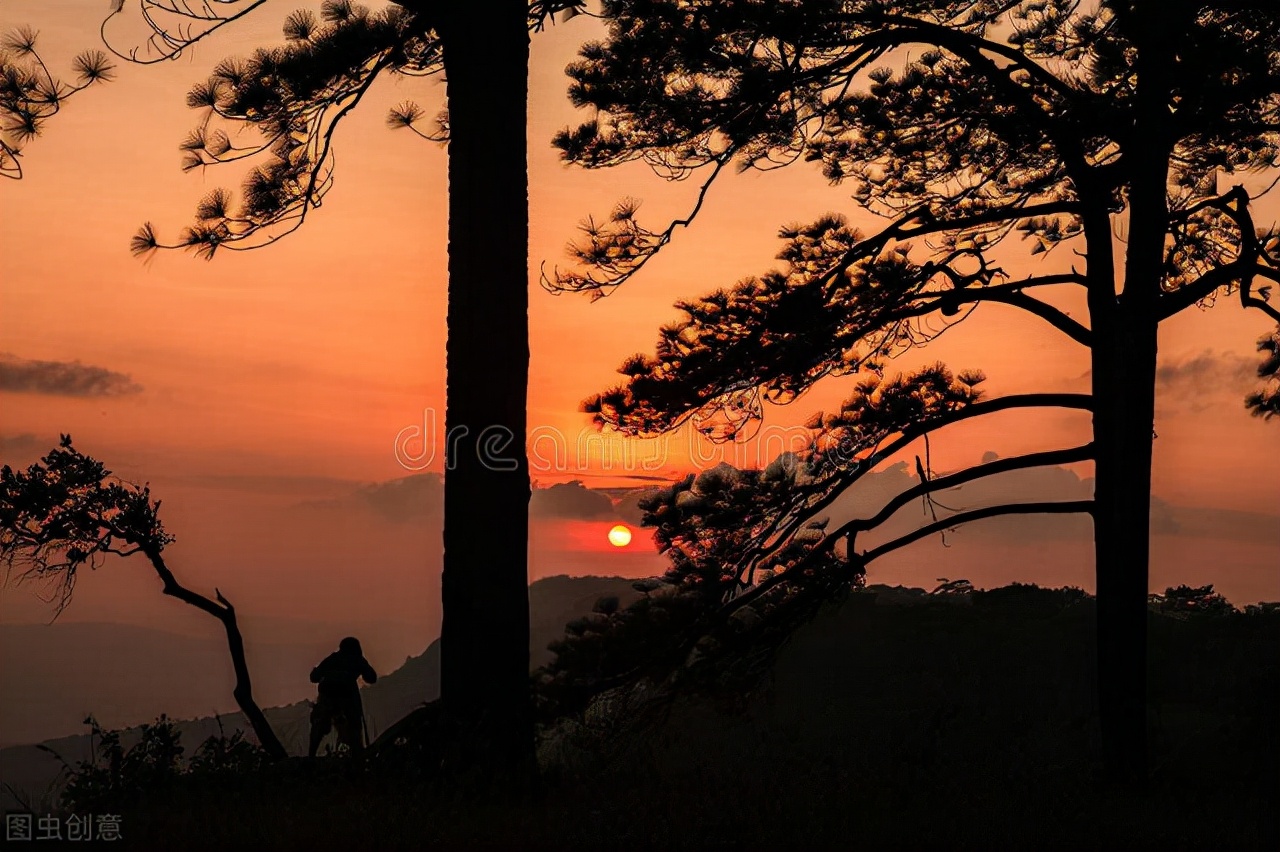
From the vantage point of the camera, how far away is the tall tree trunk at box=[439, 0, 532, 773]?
822cm

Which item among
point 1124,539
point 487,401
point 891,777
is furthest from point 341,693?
point 1124,539

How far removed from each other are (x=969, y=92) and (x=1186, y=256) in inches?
128

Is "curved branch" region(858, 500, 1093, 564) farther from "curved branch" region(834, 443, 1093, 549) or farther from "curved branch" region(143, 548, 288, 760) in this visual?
"curved branch" region(143, 548, 288, 760)

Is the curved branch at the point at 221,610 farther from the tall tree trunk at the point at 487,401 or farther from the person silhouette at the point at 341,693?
the tall tree trunk at the point at 487,401

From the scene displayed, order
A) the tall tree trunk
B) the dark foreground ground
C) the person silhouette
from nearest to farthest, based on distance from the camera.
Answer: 1. the dark foreground ground
2. the tall tree trunk
3. the person silhouette

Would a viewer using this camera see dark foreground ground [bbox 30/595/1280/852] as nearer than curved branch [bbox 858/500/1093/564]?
Yes

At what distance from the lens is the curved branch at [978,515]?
397 inches

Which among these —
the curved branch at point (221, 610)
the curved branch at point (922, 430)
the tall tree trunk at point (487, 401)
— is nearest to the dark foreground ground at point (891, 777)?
the tall tree trunk at point (487, 401)

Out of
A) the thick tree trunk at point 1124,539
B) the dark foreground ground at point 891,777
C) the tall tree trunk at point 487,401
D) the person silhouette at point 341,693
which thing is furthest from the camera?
the person silhouette at point 341,693

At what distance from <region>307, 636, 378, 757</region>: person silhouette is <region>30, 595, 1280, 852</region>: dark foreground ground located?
189cm

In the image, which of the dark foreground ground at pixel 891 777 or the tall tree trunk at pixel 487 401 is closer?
the dark foreground ground at pixel 891 777

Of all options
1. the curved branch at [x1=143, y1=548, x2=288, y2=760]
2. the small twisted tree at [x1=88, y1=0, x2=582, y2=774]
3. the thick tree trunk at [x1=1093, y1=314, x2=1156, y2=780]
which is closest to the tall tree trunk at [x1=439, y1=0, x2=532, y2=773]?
the small twisted tree at [x1=88, y1=0, x2=582, y2=774]

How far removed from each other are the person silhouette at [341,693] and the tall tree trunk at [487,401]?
3.28m

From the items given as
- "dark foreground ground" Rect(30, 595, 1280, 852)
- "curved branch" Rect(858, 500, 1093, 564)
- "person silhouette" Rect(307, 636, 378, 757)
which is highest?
"curved branch" Rect(858, 500, 1093, 564)
